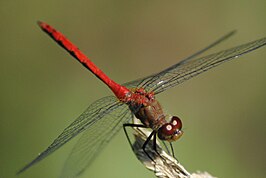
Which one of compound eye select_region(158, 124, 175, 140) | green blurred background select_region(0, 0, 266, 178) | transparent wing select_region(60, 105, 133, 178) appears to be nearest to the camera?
transparent wing select_region(60, 105, 133, 178)

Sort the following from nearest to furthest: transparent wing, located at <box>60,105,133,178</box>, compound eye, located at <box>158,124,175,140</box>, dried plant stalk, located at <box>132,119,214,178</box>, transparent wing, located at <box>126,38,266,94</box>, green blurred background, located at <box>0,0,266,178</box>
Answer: dried plant stalk, located at <box>132,119,214,178</box> < transparent wing, located at <box>60,105,133,178</box> < compound eye, located at <box>158,124,175,140</box> < transparent wing, located at <box>126,38,266,94</box> < green blurred background, located at <box>0,0,266,178</box>

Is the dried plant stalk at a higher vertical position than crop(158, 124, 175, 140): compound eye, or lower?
lower

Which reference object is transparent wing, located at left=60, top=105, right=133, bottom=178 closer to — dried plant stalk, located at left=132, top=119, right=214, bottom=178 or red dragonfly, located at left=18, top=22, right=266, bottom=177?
red dragonfly, located at left=18, top=22, right=266, bottom=177

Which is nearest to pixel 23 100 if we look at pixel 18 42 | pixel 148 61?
pixel 18 42

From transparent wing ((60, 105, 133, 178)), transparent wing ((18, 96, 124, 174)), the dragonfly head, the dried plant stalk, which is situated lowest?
the dried plant stalk

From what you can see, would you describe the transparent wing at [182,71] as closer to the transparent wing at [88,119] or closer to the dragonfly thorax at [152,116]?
the dragonfly thorax at [152,116]

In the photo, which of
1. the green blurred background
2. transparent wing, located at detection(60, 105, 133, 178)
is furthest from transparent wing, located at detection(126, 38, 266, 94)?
the green blurred background

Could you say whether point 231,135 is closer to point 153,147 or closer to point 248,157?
point 248,157

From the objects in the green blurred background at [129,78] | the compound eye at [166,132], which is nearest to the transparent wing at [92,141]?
the compound eye at [166,132]
